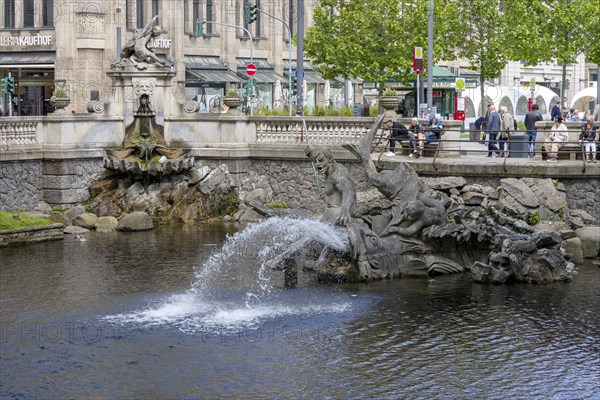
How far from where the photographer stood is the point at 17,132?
117ft

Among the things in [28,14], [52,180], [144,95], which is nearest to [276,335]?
[52,180]

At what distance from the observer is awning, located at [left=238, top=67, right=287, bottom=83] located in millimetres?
67562

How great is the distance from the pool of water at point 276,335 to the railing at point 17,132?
8.39 metres

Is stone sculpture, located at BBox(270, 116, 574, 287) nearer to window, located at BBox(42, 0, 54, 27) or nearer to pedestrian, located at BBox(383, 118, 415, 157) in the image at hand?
pedestrian, located at BBox(383, 118, 415, 157)

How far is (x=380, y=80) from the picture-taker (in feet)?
172

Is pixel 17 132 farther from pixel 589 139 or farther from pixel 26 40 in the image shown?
pixel 26 40

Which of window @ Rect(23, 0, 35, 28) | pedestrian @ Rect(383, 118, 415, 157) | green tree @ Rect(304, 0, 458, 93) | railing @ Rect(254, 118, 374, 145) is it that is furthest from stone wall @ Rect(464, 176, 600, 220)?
window @ Rect(23, 0, 35, 28)

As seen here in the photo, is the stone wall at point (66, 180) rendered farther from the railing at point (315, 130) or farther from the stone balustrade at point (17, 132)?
the railing at point (315, 130)

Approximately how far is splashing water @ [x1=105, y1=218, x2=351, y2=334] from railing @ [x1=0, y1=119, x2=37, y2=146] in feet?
32.2

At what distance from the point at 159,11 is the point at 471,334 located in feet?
153

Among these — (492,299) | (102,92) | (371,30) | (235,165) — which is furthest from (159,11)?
(492,299)

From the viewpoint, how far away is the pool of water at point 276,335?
58.7 ft

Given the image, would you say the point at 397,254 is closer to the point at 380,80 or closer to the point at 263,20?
the point at 380,80

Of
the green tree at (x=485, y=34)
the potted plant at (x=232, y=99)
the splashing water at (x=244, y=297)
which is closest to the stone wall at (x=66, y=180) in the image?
the potted plant at (x=232, y=99)
